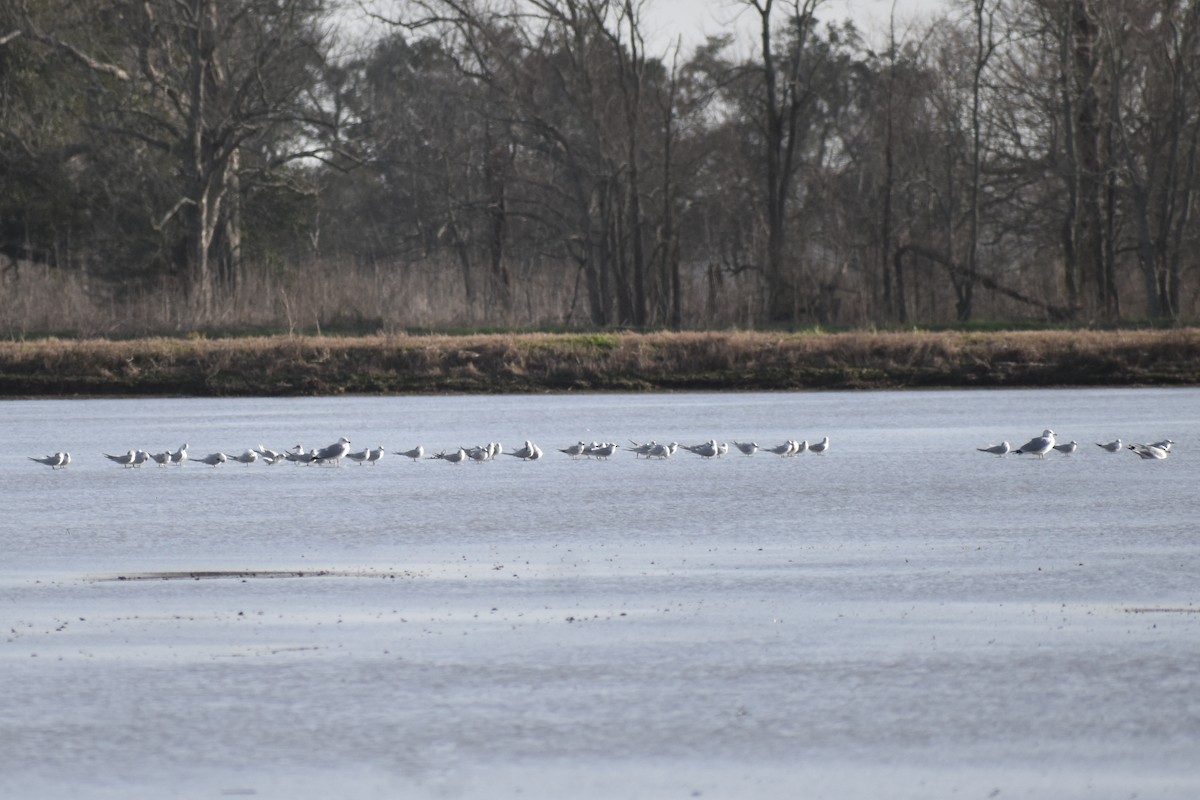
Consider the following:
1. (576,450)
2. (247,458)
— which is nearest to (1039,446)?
(576,450)

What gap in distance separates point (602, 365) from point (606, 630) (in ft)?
54.5

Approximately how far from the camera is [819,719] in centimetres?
529

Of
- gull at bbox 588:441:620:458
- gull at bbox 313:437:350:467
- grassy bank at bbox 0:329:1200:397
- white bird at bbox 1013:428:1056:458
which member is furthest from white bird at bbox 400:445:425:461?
grassy bank at bbox 0:329:1200:397

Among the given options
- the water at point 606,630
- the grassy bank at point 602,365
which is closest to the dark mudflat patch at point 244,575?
the water at point 606,630

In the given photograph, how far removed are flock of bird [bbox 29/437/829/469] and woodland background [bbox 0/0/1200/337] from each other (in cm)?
1548

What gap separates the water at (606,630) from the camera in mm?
4852

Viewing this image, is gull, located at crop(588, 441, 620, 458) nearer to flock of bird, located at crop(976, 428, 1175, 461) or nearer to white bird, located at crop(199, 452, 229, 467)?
white bird, located at crop(199, 452, 229, 467)

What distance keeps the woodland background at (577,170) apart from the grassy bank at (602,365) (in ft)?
17.2

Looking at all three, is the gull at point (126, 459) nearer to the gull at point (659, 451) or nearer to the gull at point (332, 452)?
the gull at point (332, 452)

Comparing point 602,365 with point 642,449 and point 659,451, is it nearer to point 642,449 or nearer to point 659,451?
point 642,449

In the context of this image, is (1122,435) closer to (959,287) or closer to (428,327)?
(428,327)

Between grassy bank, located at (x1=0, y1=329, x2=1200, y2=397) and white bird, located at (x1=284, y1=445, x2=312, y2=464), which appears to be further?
grassy bank, located at (x1=0, y1=329, x2=1200, y2=397)

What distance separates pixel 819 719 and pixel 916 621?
1.57 metres

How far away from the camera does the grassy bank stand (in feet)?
75.4
